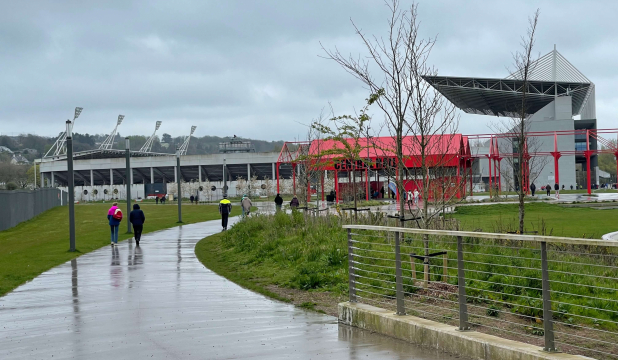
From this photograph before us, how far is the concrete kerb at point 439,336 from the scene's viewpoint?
233 inches

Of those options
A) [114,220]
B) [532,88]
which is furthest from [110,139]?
[114,220]

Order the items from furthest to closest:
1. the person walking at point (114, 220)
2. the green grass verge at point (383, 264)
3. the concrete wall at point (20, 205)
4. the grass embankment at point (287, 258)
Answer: the concrete wall at point (20, 205)
the person walking at point (114, 220)
the grass embankment at point (287, 258)
the green grass verge at point (383, 264)

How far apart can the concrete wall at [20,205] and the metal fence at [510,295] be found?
30.6 meters

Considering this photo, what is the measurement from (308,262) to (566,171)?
242 ft

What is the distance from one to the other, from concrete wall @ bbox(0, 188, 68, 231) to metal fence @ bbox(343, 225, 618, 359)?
3057 cm

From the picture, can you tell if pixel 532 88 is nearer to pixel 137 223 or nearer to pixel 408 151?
pixel 408 151

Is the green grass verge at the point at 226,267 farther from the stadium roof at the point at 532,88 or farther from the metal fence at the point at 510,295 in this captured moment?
the stadium roof at the point at 532,88

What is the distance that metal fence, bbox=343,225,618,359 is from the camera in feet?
20.9

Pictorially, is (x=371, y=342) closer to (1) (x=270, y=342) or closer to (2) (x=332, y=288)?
(1) (x=270, y=342)

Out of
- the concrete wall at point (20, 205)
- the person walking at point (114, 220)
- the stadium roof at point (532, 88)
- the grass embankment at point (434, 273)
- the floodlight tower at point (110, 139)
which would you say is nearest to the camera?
the grass embankment at point (434, 273)

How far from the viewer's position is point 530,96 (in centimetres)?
7875

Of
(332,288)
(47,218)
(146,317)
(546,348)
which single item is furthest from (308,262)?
(47,218)

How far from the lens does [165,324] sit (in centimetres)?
891

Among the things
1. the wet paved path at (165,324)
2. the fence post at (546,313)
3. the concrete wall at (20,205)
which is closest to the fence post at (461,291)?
the wet paved path at (165,324)
